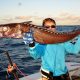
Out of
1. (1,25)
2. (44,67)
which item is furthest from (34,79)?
(1,25)

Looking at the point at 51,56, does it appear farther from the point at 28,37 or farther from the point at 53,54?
the point at 28,37

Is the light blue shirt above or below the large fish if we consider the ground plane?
below

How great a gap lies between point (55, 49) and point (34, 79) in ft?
9.64

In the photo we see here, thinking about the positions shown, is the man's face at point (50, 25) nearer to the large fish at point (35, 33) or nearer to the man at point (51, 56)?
the man at point (51, 56)

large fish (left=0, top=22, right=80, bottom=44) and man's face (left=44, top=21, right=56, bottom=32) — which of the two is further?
man's face (left=44, top=21, right=56, bottom=32)

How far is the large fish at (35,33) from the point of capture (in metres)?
4.89

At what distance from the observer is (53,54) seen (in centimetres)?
515

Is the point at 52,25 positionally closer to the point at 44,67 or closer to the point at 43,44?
the point at 43,44

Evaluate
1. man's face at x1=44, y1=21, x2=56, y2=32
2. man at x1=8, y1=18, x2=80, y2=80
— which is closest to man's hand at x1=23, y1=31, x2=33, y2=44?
man at x1=8, y1=18, x2=80, y2=80

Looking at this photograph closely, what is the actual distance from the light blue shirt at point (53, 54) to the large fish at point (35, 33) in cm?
17

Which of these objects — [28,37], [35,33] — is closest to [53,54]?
[35,33]

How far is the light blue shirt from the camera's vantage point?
511 centimetres

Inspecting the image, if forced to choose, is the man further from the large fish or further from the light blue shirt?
the large fish

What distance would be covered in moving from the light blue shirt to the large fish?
172 millimetres
